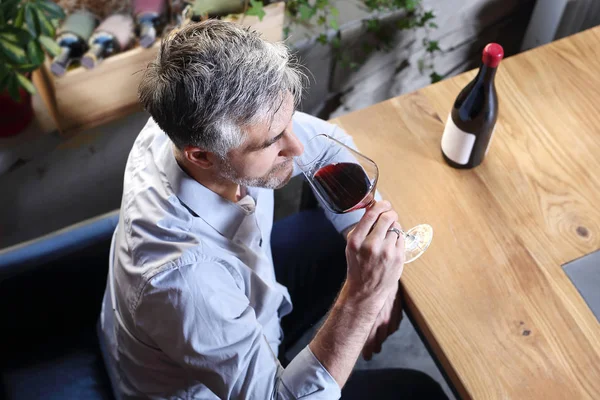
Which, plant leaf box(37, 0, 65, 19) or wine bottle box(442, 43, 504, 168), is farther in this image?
plant leaf box(37, 0, 65, 19)

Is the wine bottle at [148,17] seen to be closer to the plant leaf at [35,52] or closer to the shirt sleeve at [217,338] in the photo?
the plant leaf at [35,52]

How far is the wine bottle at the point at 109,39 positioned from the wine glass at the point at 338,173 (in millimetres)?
1131

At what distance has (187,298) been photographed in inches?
39.1

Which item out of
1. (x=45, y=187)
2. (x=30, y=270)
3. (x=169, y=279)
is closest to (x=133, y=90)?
(x=45, y=187)

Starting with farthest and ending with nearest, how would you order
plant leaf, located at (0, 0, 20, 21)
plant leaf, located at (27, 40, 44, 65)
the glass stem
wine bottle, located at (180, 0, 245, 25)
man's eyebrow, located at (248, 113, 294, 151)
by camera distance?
wine bottle, located at (180, 0, 245, 25) < plant leaf, located at (27, 40, 44, 65) < plant leaf, located at (0, 0, 20, 21) < the glass stem < man's eyebrow, located at (248, 113, 294, 151)

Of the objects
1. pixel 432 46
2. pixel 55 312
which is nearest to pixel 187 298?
pixel 55 312

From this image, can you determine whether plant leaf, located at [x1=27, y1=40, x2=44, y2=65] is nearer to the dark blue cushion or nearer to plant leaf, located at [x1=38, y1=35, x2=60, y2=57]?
plant leaf, located at [x1=38, y1=35, x2=60, y2=57]

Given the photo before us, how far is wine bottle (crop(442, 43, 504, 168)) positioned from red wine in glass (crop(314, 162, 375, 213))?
0.23m

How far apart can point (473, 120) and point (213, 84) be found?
21.5 inches

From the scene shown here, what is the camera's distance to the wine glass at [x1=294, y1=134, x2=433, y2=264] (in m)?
1.08

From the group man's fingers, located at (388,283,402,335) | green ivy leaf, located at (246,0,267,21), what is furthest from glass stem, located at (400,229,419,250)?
green ivy leaf, located at (246,0,267,21)

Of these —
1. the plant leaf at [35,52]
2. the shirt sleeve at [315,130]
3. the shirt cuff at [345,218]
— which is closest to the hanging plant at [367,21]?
the plant leaf at [35,52]

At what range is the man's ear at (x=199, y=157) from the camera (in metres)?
1.04

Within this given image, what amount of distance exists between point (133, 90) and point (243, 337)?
4.56 feet
